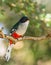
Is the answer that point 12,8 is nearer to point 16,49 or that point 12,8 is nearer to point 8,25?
point 8,25

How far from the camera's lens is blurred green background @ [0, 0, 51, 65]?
3.11 metres

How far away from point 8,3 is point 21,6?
0.13 metres

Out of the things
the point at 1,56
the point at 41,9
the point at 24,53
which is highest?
the point at 41,9

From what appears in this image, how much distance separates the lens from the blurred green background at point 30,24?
3109 millimetres

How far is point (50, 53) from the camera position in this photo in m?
4.12

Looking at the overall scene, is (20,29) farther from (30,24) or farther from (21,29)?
(30,24)

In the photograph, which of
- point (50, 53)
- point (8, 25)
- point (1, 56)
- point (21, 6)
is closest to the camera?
point (21, 6)

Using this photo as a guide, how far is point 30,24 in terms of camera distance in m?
3.18

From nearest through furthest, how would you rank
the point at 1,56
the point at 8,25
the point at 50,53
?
the point at 1,56
the point at 8,25
the point at 50,53

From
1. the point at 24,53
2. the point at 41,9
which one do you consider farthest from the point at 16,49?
the point at 41,9

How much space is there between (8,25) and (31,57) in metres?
0.57

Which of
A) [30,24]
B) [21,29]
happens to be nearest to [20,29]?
[21,29]

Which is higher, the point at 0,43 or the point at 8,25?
the point at 8,25

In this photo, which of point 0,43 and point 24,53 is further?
point 24,53
